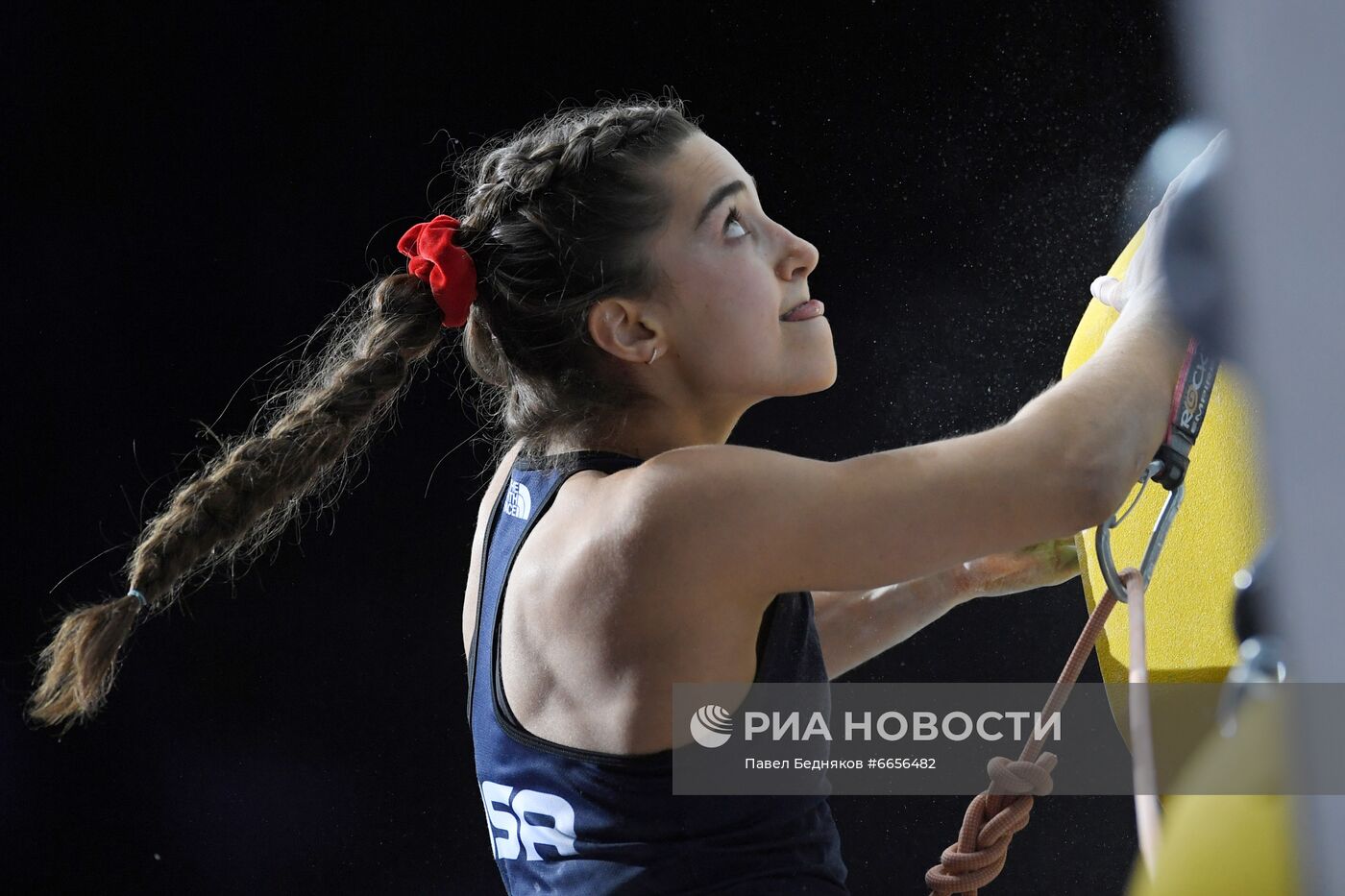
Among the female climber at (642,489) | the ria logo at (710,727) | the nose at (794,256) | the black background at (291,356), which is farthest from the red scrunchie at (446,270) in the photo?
the black background at (291,356)

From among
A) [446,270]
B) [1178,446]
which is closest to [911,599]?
[1178,446]

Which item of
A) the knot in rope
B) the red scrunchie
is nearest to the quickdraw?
the knot in rope

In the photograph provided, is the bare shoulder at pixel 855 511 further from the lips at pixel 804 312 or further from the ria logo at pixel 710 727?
the lips at pixel 804 312

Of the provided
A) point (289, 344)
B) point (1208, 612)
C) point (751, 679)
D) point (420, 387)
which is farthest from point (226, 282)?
point (1208, 612)

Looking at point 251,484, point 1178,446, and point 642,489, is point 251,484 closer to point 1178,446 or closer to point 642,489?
point 642,489

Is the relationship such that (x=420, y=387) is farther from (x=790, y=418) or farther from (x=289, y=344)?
(x=790, y=418)

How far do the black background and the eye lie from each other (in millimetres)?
698

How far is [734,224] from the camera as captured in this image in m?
0.93

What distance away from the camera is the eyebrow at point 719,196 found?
93 cm

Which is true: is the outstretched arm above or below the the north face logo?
below

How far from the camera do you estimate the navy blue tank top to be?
2.60 ft

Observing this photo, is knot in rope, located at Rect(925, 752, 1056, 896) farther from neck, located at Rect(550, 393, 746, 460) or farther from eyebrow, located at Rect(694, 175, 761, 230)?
eyebrow, located at Rect(694, 175, 761, 230)

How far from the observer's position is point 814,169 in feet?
5.40

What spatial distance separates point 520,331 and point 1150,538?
48 centimetres
